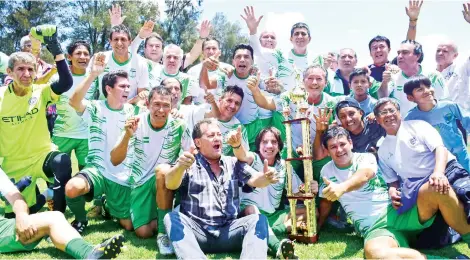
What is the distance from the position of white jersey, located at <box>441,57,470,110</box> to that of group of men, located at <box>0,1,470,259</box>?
0.02 meters

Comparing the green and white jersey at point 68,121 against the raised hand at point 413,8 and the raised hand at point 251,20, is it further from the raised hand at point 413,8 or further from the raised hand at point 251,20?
the raised hand at point 413,8

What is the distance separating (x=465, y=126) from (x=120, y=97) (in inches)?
211

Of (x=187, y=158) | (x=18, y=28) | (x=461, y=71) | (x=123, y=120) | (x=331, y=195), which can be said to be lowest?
(x=331, y=195)

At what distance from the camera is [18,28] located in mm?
29922

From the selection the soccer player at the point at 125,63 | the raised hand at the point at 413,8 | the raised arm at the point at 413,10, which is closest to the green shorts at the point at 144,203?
the soccer player at the point at 125,63

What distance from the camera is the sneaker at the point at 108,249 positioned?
13.6ft

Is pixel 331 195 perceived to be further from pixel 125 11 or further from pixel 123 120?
pixel 125 11

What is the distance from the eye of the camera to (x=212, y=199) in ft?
15.8

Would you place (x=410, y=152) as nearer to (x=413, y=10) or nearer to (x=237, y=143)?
(x=237, y=143)

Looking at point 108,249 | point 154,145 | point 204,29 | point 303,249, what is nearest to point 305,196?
point 303,249

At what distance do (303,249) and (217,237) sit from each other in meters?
1.07

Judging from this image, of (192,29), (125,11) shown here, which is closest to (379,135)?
(125,11)

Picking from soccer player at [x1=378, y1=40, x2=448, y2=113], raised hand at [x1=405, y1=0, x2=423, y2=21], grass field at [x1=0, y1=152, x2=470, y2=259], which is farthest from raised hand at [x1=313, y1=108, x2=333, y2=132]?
raised hand at [x1=405, y1=0, x2=423, y2=21]

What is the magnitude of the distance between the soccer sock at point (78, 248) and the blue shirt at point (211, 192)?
1068mm
